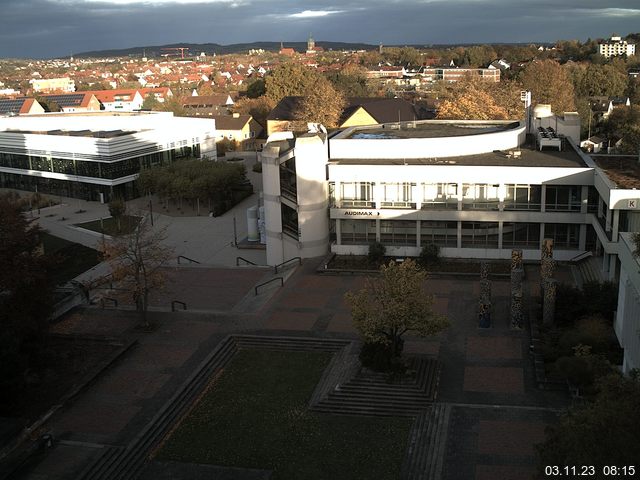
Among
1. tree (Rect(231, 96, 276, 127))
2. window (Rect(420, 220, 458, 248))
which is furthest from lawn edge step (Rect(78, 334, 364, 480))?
tree (Rect(231, 96, 276, 127))

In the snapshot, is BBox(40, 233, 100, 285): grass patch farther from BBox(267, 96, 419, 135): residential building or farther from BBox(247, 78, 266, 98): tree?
BBox(247, 78, 266, 98): tree

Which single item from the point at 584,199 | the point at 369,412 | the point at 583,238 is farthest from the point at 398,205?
the point at 369,412

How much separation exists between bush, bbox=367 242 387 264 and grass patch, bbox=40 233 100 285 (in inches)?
687

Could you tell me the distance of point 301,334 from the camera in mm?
30000

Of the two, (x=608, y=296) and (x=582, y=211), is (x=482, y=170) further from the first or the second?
(x=608, y=296)

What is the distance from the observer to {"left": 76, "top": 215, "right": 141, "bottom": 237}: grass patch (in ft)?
175

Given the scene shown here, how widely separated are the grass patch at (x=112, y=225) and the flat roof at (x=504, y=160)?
1933 cm

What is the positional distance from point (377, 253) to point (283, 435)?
715 inches

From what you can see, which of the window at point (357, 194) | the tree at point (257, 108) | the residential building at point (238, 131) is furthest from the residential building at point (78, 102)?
the window at point (357, 194)

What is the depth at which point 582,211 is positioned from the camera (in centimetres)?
3784

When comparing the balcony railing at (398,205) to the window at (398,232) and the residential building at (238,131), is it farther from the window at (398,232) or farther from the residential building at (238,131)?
the residential building at (238,131)

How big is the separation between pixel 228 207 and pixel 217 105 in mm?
72525

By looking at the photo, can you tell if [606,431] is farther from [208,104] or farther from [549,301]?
[208,104]

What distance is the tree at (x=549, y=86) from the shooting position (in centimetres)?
8594
